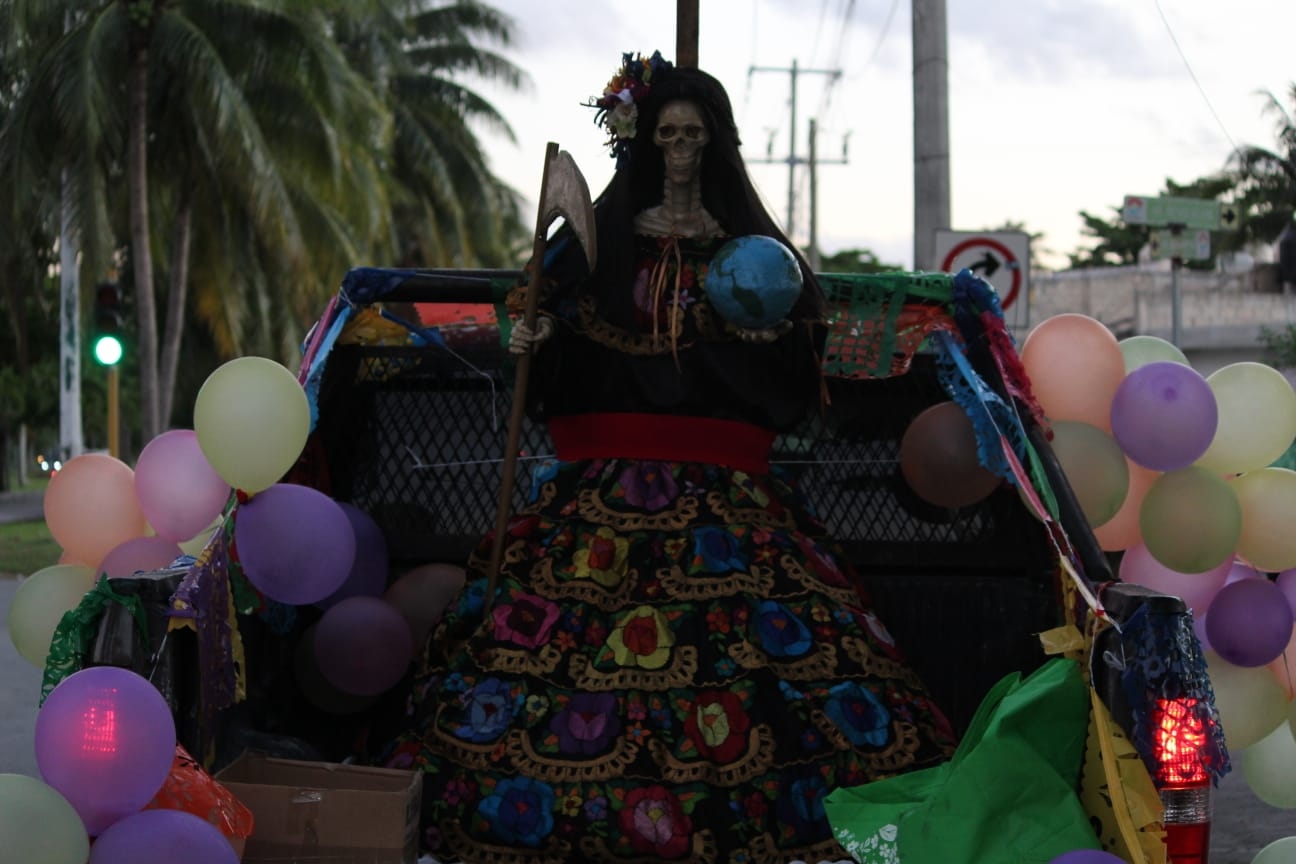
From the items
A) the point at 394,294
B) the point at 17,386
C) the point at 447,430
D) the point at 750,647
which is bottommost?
the point at 17,386

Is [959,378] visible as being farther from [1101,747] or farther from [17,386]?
[17,386]

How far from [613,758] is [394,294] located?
1381 millimetres

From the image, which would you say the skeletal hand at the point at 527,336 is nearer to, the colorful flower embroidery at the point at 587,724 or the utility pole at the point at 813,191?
the colorful flower embroidery at the point at 587,724

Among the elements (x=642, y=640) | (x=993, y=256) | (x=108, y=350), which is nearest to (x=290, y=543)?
(x=642, y=640)

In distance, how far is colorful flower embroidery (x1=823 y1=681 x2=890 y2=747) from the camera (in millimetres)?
3654

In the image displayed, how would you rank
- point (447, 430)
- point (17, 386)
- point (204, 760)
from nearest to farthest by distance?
point (204, 760), point (447, 430), point (17, 386)

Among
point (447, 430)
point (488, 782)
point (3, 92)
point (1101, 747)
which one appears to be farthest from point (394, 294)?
point (3, 92)

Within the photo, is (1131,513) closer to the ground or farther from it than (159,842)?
farther from it

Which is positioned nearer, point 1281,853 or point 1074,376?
point 1281,853

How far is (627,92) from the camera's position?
4.16 meters

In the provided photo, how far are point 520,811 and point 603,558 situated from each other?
668mm

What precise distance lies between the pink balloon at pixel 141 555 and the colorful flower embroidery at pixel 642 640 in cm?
139

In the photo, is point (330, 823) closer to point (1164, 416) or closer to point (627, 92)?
point (627, 92)

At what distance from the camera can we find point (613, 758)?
3.54 meters
